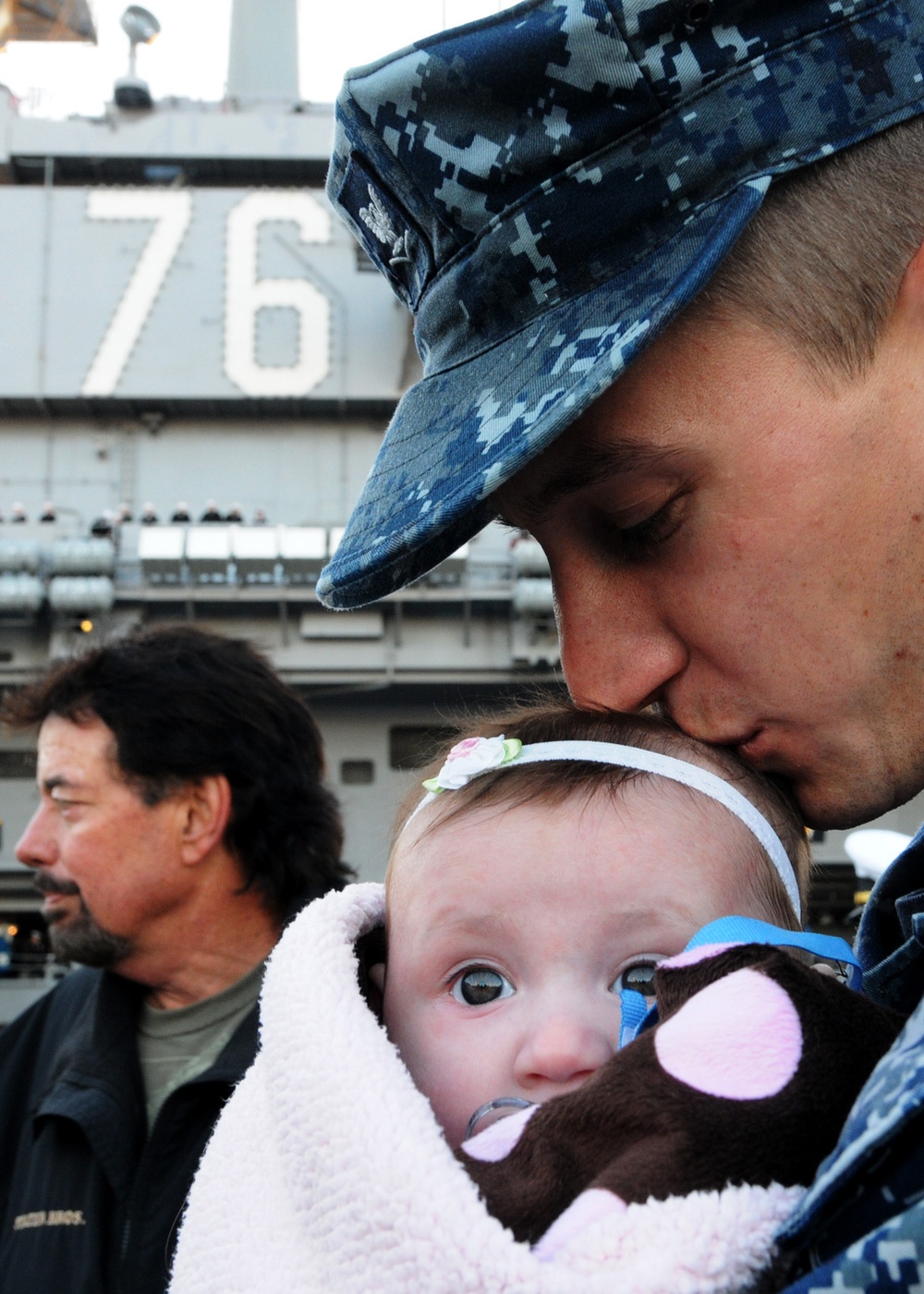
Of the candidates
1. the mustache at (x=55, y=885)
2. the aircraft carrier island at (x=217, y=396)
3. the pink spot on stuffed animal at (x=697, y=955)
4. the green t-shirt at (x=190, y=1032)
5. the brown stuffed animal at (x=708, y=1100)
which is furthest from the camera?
the aircraft carrier island at (x=217, y=396)

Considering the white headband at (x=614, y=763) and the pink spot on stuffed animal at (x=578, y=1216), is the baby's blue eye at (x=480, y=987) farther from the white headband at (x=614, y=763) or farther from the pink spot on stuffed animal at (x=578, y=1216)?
the pink spot on stuffed animal at (x=578, y=1216)

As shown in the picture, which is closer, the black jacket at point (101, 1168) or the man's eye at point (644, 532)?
the man's eye at point (644, 532)

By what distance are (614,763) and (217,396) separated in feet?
49.1

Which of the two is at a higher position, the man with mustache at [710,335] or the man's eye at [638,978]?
the man with mustache at [710,335]

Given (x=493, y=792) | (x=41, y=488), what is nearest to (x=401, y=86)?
(x=493, y=792)

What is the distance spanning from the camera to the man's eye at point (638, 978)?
1.14 metres

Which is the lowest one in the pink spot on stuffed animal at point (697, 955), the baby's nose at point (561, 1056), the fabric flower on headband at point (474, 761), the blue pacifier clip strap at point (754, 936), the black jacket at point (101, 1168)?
the black jacket at point (101, 1168)

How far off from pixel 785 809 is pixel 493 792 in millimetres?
312

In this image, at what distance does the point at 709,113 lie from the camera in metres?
0.93

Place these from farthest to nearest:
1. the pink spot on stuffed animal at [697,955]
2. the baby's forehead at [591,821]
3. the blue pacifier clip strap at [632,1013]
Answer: the baby's forehead at [591,821] → the blue pacifier clip strap at [632,1013] → the pink spot on stuffed animal at [697,955]

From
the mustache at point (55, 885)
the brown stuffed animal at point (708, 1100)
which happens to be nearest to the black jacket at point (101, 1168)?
the mustache at point (55, 885)

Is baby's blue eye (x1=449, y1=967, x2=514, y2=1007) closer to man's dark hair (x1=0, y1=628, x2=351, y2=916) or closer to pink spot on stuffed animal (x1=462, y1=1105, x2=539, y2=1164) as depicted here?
pink spot on stuffed animal (x1=462, y1=1105, x2=539, y2=1164)

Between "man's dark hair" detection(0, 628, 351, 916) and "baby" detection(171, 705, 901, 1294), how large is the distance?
1548mm

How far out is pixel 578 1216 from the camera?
774 mm
